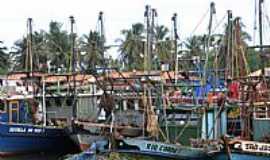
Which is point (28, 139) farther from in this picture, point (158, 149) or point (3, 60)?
point (3, 60)

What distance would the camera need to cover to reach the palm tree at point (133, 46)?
58.1 meters

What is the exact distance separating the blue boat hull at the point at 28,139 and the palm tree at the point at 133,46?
26.3 m

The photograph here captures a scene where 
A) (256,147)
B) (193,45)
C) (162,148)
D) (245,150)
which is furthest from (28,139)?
(193,45)

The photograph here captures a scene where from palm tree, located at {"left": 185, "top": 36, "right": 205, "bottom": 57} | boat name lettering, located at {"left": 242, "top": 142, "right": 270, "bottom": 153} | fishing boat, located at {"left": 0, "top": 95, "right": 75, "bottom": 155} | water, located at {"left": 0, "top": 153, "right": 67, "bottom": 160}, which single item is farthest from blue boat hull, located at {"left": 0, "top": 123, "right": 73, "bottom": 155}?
palm tree, located at {"left": 185, "top": 36, "right": 205, "bottom": 57}

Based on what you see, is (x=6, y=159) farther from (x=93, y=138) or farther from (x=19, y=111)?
(x=93, y=138)

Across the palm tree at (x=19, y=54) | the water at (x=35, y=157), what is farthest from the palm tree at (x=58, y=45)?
the water at (x=35, y=157)

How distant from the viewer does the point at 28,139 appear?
28.6 metres

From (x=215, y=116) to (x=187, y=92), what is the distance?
15.2 feet

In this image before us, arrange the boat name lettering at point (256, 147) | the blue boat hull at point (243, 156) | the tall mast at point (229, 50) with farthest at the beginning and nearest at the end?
the tall mast at point (229, 50) < the blue boat hull at point (243, 156) < the boat name lettering at point (256, 147)

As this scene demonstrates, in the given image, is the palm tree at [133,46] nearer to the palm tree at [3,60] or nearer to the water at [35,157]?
the palm tree at [3,60]

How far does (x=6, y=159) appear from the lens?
28.6 m

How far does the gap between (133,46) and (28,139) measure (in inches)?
1436

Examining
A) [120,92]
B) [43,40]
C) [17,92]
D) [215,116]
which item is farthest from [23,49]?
[215,116]

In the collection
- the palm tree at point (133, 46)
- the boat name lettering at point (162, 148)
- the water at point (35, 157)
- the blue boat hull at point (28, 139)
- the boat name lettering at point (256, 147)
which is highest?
the palm tree at point (133, 46)
